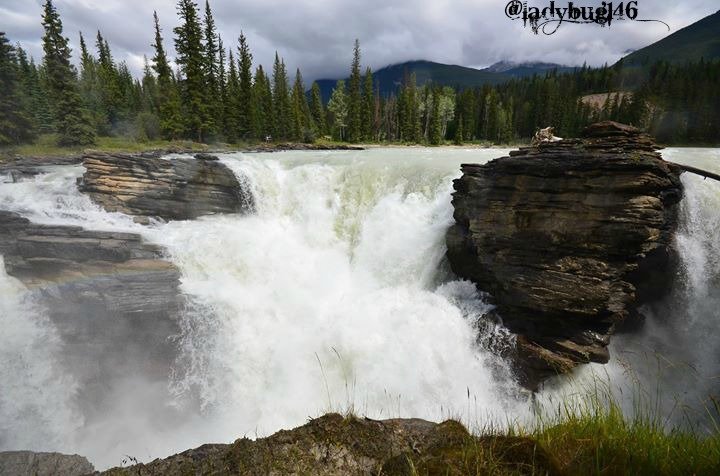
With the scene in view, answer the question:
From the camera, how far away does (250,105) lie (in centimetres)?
5025

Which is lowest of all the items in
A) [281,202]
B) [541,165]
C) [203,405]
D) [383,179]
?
[203,405]

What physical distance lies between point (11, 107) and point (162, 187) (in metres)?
28.5

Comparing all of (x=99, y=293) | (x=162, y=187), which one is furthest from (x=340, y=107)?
(x=99, y=293)

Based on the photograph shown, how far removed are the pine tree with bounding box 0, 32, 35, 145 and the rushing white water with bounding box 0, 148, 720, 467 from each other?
72.8 feet

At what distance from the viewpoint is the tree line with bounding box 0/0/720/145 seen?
32.6m

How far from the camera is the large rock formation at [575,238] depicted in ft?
27.8

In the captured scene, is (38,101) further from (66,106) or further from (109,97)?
(66,106)

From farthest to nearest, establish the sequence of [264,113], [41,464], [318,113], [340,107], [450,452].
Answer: [318,113]
[340,107]
[264,113]
[41,464]
[450,452]

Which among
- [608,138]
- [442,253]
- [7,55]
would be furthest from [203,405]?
[7,55]

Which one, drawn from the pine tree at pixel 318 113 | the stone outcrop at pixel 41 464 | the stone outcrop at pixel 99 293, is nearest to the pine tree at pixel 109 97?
the pine tree at pixel 318 113

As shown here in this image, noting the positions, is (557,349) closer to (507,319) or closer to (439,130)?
(507,319)

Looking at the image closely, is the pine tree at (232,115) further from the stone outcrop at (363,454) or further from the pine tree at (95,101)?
the stone outcrop at (363,454)

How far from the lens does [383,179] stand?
651 inches

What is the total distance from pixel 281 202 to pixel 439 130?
52657 millimetres
